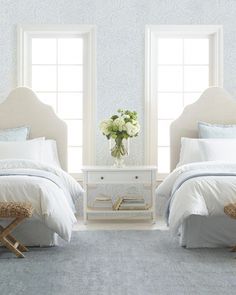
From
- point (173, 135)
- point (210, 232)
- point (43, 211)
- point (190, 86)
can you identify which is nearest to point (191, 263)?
point (210, 232)

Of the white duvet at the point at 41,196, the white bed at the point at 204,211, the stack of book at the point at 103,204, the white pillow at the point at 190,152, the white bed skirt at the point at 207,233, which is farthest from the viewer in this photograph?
the stack of book at the point at 103,204

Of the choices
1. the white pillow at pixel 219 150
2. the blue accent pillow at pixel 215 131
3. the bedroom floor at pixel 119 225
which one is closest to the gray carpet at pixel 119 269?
the bedroom floor at pixel 119 225

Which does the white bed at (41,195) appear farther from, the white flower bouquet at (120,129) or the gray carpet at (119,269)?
the white flower bouquet at (120,129)

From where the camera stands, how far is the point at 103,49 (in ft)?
21.5

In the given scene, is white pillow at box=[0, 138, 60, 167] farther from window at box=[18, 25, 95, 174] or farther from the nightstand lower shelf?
the nightstand lower shelf

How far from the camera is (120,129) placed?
20.0 ft

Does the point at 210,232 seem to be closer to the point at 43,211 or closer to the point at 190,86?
the point at 43,211

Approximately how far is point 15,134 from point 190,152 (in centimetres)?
178

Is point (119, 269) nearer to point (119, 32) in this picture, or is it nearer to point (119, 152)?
point (119, 152)

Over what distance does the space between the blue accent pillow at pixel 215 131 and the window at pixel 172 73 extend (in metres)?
0.53

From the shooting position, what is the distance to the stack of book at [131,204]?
6070 millimetres

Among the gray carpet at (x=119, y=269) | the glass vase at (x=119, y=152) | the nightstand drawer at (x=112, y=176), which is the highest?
the glass vase at (x=119, y=152)

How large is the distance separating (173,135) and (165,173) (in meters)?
0.46

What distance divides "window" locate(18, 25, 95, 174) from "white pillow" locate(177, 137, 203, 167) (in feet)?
3.64
